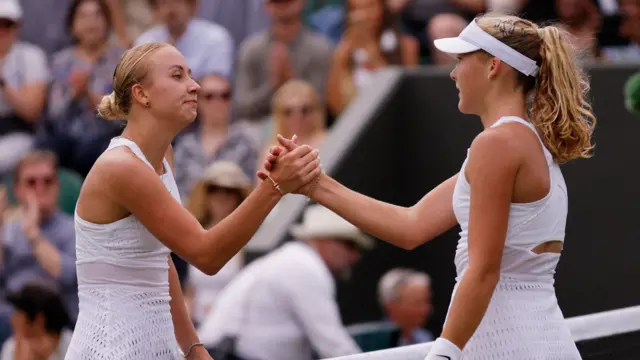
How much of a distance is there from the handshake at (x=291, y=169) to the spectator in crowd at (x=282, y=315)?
2077 mm

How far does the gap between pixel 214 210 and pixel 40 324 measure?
1.27 m

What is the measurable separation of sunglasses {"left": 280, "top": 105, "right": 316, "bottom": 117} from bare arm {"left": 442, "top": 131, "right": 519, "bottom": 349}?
471 cm

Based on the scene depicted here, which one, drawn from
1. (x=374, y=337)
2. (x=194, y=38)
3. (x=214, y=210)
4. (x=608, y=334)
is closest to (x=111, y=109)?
(x=608, y=334)

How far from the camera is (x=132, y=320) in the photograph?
3250 mm

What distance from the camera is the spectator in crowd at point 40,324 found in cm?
637

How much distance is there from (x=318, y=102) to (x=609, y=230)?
6.68ft

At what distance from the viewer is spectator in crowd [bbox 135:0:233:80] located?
8.31 meters

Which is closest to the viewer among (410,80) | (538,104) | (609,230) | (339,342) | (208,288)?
(538,104)

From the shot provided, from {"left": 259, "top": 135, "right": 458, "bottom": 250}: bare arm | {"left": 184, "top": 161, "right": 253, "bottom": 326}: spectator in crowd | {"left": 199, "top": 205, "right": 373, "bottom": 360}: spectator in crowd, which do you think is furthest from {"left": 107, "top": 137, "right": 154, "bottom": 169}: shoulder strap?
{"left": 184, "top": 161, "right": 253, "bottom": 326}: spectator in crowd

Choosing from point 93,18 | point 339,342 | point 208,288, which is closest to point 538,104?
point 339,342

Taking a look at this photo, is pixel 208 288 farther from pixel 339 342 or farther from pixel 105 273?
pixel 105 273

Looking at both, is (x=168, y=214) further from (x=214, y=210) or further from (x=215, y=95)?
(x=215, y=95)

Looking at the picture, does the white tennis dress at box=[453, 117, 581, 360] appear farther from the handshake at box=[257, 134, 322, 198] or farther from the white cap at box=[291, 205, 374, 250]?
the white cap at box=[291, 205, 374, 250]

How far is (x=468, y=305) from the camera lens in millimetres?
3055
